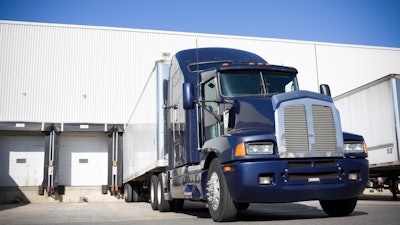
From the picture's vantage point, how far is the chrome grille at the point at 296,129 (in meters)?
6.45

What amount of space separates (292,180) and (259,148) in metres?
0.66

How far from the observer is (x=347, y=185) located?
6602mm

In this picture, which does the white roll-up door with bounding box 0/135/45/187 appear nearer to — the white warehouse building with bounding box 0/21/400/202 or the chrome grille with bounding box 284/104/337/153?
the white warehouse building with bounding box 0/21/400/202

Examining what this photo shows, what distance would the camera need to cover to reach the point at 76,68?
28141 millimetres

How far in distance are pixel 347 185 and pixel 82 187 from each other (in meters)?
22.3

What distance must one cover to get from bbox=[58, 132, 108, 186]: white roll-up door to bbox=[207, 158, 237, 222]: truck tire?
21461 mm

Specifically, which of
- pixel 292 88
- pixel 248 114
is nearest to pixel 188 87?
pixel 248 114

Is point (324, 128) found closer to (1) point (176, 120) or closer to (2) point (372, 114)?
(1) point (176, 120)

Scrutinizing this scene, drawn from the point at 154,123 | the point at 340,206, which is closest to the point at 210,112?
the point at 340,206

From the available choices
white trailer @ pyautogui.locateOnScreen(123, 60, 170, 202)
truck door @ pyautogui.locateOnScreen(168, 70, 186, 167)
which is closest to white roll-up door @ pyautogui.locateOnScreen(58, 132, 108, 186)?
white trailer @ pyautogui.locateOnScreen(123, 60, 170, 202)

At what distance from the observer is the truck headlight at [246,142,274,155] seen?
6.33m

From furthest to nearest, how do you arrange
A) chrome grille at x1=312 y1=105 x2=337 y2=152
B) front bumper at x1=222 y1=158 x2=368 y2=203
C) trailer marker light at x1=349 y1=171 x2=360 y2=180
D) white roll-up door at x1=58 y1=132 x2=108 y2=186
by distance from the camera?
white roll-up door at x1=58 y1=132 x2=108 y2=186, trailer marker light at x1=349 y1=171 x2=360 y2=180, chrome grille at x1=312 y1=105 x2=337 y2=152, front bumper at x1=222 y1=158 x2=368 y2=203

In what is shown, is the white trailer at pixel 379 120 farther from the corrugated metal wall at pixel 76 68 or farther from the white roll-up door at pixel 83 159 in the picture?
the white roll-up door at pixel 83 159

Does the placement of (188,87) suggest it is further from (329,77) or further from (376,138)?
(329,77)
